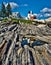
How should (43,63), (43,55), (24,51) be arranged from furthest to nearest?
1. (24,51)
2. (43,55)
3. (43,63)

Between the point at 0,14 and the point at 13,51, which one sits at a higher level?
the point at 13,51

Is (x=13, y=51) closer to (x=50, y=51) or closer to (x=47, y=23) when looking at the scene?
(x=50, y=51)

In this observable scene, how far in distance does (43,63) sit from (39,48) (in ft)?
16.9

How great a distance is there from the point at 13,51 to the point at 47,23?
37.7 m

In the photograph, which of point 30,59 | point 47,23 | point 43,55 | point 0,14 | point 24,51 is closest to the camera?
point 30,59

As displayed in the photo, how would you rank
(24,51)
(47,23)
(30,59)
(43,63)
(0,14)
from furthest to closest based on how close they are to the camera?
1. (0,14)
2. (47,23)
3. (24,51)
4. (30,59)
5. (43,63)

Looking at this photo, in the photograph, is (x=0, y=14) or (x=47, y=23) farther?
(x=0, y=14)

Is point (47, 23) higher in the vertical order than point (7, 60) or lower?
lower

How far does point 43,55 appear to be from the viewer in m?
21.3

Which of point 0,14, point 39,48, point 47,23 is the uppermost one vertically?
point 39,48

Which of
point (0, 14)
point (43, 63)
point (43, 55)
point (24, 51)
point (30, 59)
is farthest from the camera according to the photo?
point (0, 14)

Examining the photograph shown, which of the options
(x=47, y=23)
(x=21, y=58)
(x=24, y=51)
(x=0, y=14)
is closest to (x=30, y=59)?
(x=21, y=58)

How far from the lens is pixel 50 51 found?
71.9ft

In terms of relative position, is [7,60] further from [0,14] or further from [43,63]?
[0,14]
